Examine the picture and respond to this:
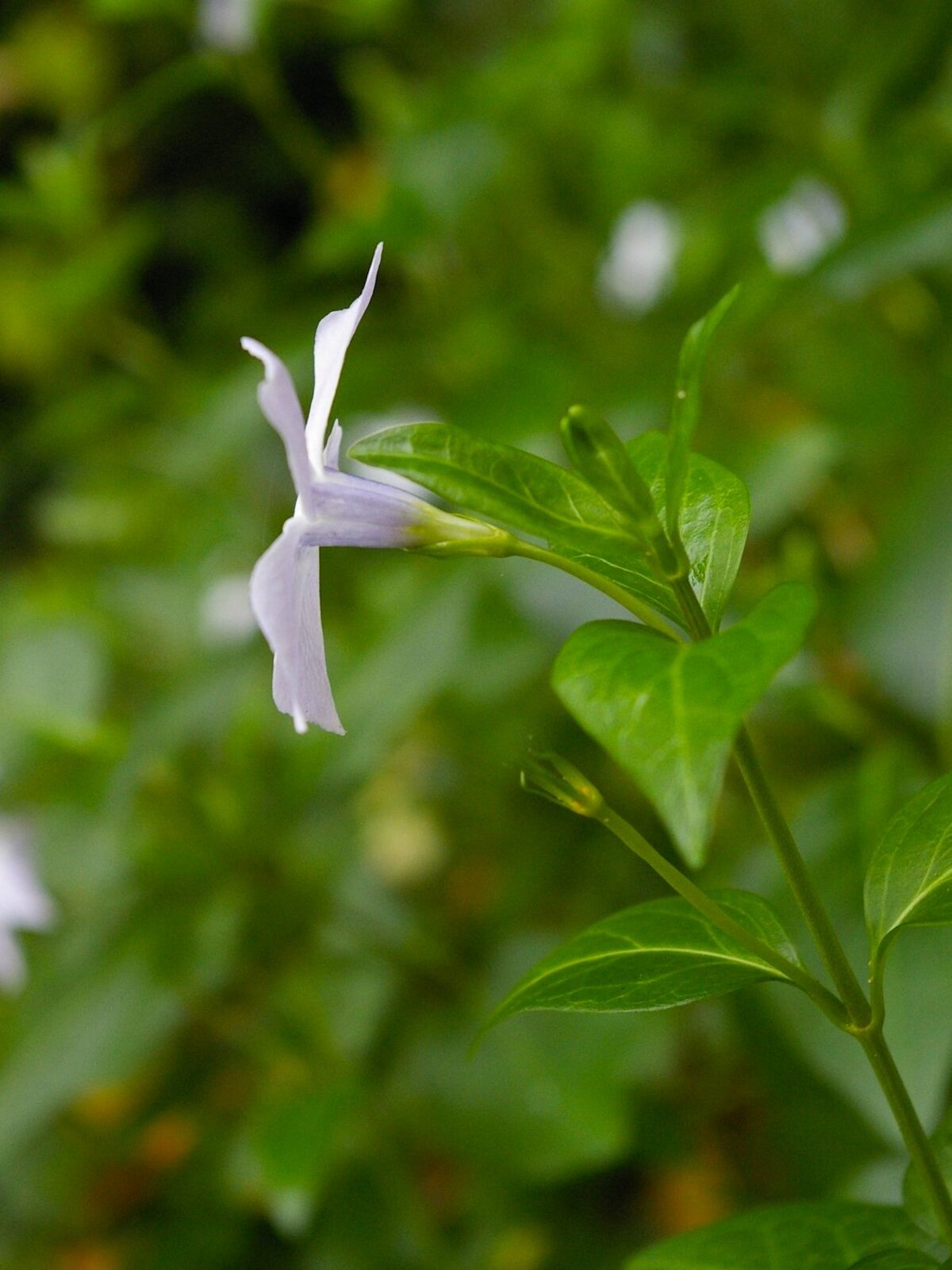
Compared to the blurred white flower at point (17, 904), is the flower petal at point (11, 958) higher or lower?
lower

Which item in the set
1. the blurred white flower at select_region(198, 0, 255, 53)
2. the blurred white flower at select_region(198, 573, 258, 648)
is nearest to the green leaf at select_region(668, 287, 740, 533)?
the blurred white flower at select_region(198, 573, 258, 648)

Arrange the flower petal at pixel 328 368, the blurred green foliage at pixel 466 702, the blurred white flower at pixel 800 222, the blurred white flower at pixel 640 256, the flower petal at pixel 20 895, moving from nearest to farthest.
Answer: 1. the flower petal at pixel 328 368
2. the blurred green foliage at pixel 466 702
3. the flower petal at pixel 20 895
4. the blurred white flower at pixel 800 222
5. the blurred white flower at pixel 640 256

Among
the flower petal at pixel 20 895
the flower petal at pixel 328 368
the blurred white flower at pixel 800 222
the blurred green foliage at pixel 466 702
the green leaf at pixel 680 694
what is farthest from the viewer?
the blurred white flower at pixel 800 222

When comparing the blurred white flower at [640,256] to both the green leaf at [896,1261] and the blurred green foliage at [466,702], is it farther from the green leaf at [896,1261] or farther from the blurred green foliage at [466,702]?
the green leaf at [896,1261]

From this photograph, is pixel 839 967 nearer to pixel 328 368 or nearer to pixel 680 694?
pixel 680 694

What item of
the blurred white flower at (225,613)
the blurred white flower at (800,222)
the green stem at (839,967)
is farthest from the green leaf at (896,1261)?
the blurred white flower at (800,222)

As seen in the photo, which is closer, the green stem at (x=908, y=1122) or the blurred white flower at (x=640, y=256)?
the green stem at (x=908, y=1122)

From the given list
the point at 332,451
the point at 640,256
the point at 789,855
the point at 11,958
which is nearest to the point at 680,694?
the point at 789,855

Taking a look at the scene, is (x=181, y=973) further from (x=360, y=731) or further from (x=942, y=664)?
(x=942, y=664)
